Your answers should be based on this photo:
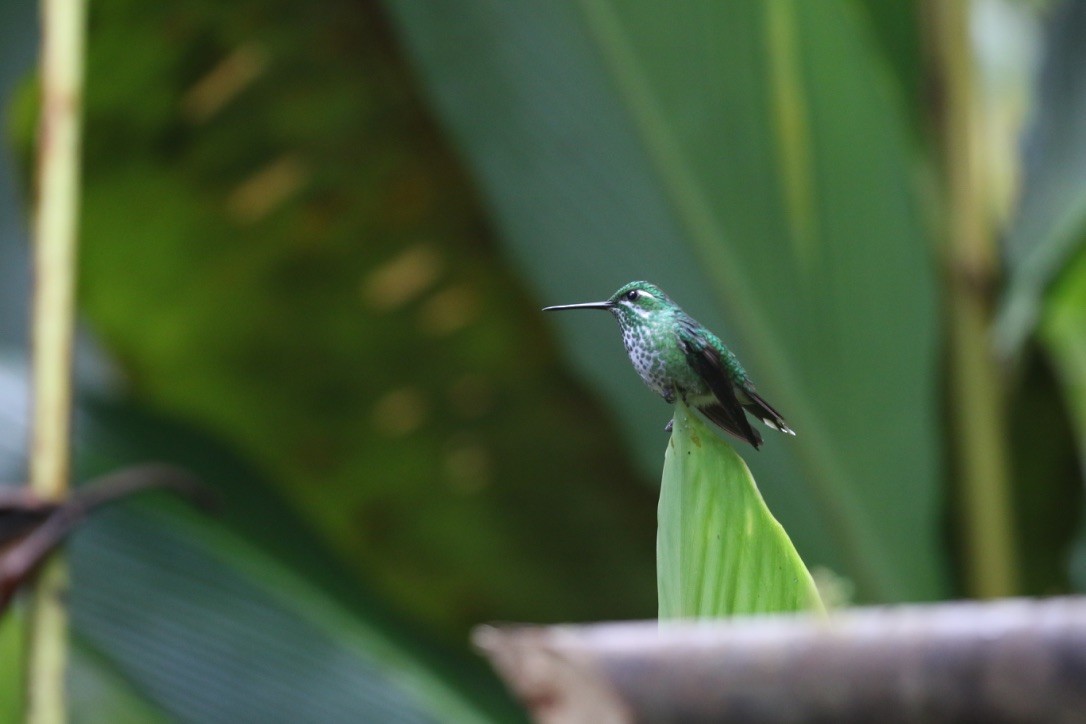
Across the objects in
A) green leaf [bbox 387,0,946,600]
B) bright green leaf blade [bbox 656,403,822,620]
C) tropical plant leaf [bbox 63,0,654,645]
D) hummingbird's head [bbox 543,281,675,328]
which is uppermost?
tropical plant leaf [bbox 63,0,654,645]

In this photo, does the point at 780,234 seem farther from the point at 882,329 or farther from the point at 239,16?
the point at 239,16

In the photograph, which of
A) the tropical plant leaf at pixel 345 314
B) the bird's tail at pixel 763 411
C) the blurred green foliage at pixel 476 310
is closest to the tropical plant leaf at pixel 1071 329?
the blurred green foliage at pixel 476 310

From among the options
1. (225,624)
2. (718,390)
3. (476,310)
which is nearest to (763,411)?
(718,390)

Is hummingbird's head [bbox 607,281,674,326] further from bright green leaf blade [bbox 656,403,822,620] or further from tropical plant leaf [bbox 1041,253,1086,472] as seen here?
tropical plant leaf [bbox 1041,253,1086,472]

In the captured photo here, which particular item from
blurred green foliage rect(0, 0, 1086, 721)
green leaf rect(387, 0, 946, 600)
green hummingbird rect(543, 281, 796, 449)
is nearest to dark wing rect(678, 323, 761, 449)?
green hummingbird rect(543, 281, 796, 449)

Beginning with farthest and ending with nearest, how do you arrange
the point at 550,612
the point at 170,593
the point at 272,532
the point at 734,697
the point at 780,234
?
the point at 550,612 → the point at 272,532 → the point at 170,593 → the point at 780,234 → the point at 734,697

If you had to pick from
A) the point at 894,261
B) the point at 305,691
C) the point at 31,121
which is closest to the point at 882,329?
the point at 894,261

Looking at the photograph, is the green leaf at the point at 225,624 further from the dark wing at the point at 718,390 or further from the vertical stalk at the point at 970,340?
the dark wing at the point at 718,390

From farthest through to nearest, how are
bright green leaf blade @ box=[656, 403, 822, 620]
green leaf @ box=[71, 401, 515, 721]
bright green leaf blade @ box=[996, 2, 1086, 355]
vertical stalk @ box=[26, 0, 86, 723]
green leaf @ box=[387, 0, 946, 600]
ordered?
bright green leaf blade @ box=[996, 2, 1086, 355], green leaf @ box=[71, 401, 515, 721], green leaf @ box=[387, 0, 946, 600], vertical stalk @ box=[26, 0, 86, 723], bright green leaf blade @ box=[656, 403, 822, 620]
